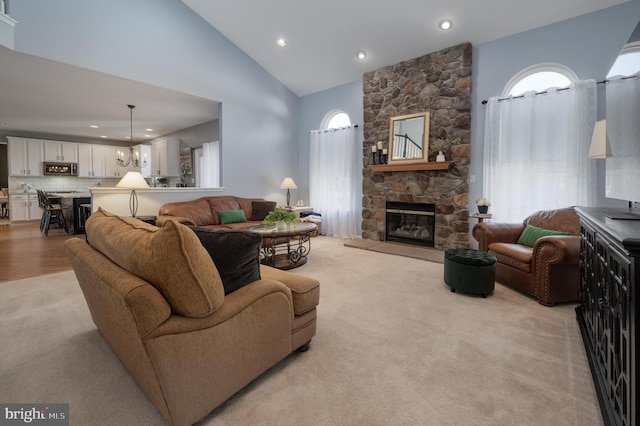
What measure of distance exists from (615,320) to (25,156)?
11.7 meters

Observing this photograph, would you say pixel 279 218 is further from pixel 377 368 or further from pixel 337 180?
pixel 337 180

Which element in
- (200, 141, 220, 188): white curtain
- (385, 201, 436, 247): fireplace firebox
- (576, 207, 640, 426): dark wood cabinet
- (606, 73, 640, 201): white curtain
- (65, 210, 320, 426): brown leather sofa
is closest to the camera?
(576, 207, 640, 426): dark wood cabinet

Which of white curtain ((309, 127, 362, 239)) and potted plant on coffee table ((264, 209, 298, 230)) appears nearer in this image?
potted plant on coffee table ((264, 209, 298, 230))

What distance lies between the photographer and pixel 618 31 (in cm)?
358

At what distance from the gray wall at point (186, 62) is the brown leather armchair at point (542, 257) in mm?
4556

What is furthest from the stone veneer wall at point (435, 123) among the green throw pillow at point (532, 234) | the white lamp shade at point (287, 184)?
the white lamp shade at point (287, 184)

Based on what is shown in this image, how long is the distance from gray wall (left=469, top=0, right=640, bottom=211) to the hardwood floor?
20.3 ft

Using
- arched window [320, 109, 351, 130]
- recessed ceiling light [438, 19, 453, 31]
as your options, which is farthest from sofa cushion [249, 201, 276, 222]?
recessed ceiling light [438, 19, 453, 31]

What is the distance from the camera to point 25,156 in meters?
8.13

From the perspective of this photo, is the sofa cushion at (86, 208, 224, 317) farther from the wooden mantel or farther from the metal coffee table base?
the wooden mantel

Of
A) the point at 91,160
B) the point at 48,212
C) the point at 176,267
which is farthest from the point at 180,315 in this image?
the point at 91,160

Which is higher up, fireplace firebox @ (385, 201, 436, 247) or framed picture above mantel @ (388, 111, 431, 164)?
framed picture above mantel @ (388, 111, 431, 164)

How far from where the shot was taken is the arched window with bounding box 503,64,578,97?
4.01 meters

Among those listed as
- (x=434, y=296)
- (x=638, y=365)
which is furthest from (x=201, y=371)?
(x=434, y=296)
